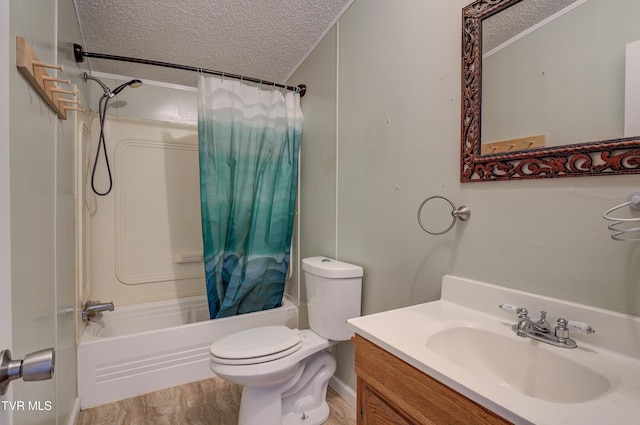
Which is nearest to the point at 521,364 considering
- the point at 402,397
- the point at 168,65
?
the point at 402,397

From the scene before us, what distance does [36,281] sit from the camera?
85 centimetres

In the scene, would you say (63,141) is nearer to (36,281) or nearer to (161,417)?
(36,281)

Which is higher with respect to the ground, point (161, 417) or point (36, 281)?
point (36, 281)

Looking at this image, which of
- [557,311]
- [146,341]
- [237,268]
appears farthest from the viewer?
[237,268]

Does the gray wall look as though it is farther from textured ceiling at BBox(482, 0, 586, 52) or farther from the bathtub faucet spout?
the bathtub faucet spout

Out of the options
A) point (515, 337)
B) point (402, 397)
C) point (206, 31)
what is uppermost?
point (206, 31)

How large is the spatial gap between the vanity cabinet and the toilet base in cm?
67

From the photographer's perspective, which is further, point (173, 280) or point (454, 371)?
point (173, 280)

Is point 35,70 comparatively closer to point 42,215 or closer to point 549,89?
point 42,215

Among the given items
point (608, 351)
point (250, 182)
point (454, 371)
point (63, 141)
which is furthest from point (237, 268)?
point (608, 351)

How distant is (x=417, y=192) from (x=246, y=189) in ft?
3.88

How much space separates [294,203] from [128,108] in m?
1.62

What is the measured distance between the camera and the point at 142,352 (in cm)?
176

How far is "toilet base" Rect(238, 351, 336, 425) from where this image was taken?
54.3 inches
